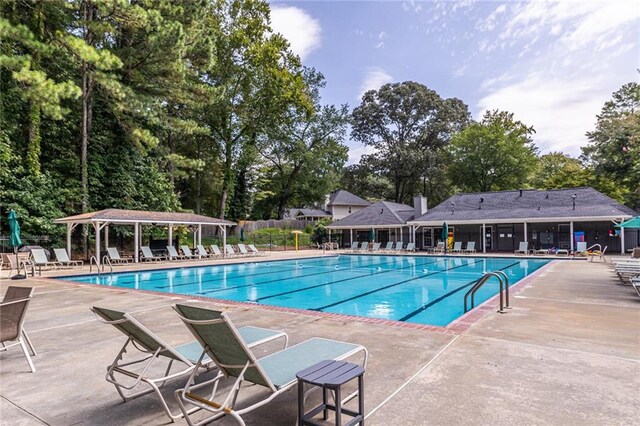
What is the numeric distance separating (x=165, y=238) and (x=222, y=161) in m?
11.6

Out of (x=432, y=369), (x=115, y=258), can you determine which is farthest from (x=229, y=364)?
(x=115, y=258)

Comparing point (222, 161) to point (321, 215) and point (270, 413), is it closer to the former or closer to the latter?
point (321, 215)

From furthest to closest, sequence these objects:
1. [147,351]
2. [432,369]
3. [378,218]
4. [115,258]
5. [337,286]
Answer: [378,218] → [115,258] → [337,286] → [432,369] → [147,351]

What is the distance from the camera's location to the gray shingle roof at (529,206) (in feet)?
75.6

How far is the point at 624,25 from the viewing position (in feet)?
34.7

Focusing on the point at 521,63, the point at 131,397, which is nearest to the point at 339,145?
the point at 521,63

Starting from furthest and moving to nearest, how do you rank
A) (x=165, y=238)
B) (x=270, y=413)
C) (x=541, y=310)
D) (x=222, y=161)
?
(x=222, y=161), (x=165, y=238), (x=541, y=310), (x=270, y=413)

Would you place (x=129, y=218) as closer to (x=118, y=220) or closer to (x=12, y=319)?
(x=118, y=220)

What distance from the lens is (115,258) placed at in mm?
16859

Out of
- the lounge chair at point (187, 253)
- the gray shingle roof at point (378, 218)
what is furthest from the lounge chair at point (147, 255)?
the gray shingle roof at point (378, 218)

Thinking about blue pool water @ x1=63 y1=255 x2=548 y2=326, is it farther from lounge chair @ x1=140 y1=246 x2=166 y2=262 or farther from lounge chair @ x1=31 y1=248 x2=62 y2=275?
lounge chair @ x1=140 y1=246 x2=166 y2=262

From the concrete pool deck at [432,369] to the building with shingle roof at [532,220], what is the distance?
18.7 meters

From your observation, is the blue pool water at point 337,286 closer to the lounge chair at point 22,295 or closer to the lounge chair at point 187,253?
the lounge chair at point 187,253

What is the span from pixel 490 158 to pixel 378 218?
1369 centimetres
